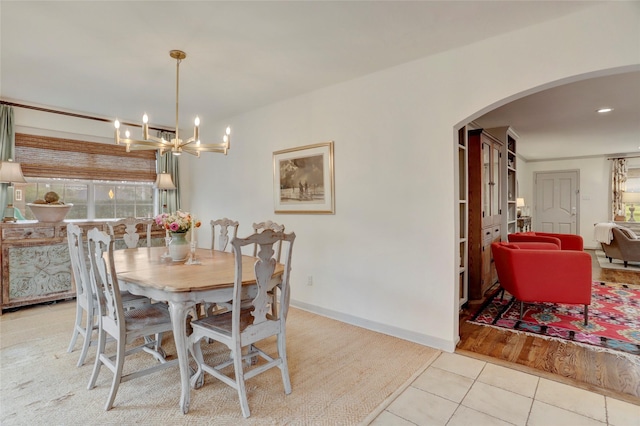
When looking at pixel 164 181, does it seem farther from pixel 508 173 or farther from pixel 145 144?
pixel 508 173

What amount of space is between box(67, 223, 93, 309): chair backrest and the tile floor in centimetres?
225

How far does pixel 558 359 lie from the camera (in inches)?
103

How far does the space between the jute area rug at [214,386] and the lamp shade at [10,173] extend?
172 centimetres

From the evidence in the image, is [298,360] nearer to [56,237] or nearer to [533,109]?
[56,237]

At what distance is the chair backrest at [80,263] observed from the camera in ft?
7.76

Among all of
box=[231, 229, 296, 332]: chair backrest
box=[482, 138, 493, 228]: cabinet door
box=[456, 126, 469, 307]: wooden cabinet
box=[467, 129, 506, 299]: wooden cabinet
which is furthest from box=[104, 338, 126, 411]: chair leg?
box=[482, 138, 493, 228]: cabinet door

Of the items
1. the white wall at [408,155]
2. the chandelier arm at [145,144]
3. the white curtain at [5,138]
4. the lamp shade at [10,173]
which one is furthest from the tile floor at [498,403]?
the white curtain at [5,138]

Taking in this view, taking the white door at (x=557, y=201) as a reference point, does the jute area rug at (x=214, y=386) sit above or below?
below

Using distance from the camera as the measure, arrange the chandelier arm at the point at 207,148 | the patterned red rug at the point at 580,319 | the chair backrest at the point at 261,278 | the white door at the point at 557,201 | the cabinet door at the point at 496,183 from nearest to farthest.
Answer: the chair backrest at the point at 261,278 → the chandelier arm at the point at 207,148 → the patterned red rug at the point at 580,319 → the cabinet door at the point at 496,183 → the white door at the point at 557,201

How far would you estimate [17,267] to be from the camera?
150 inches

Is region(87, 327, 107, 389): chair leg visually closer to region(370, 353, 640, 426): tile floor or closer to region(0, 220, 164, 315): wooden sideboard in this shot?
region(370, 353, 640, 426): tile floor

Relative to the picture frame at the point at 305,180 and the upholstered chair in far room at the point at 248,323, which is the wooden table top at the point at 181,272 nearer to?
the upholstered chair in far room at the point at 248,323

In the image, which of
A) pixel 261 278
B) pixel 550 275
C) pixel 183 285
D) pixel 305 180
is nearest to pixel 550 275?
pixel 550 275

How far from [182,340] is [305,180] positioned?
91.7 inches
